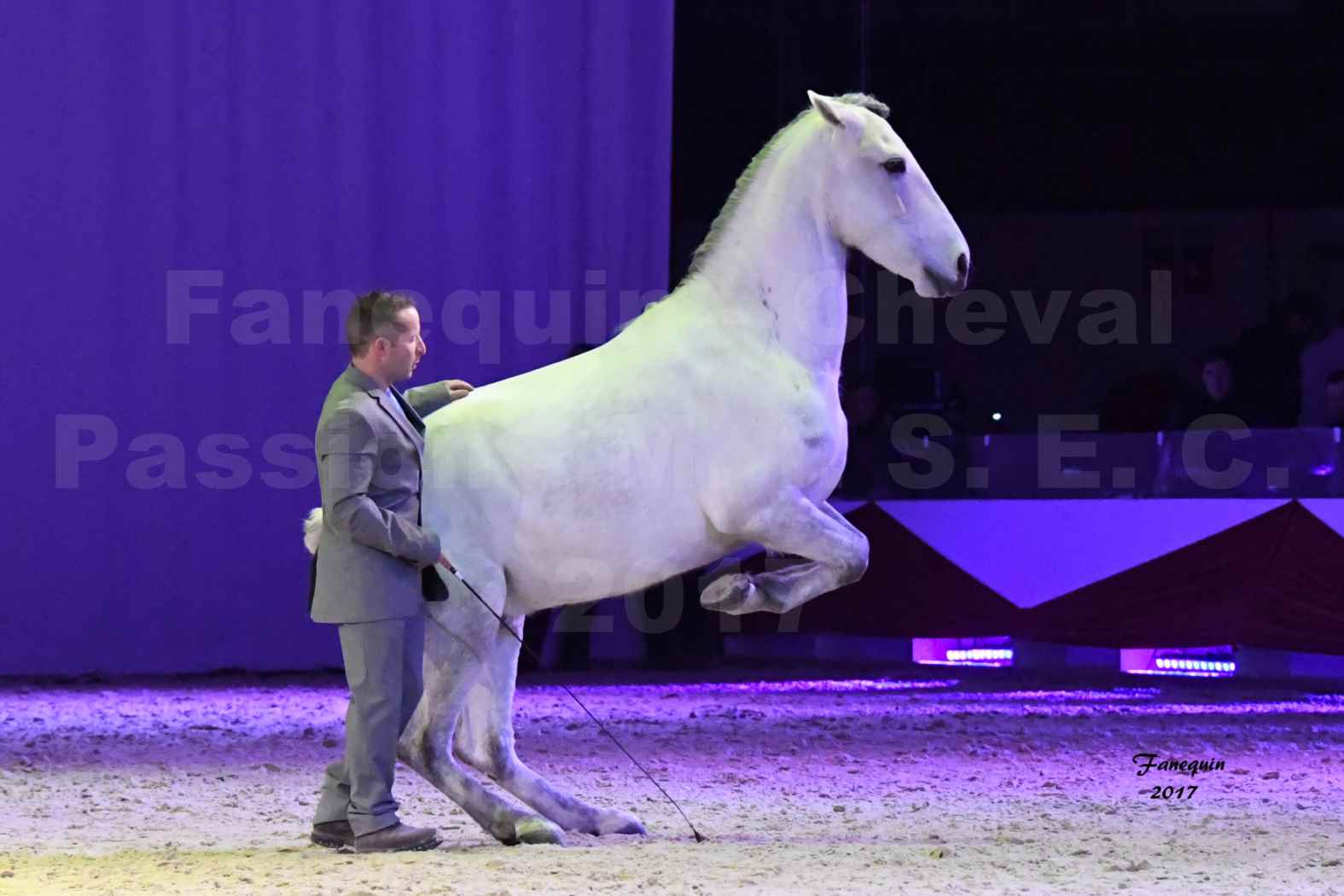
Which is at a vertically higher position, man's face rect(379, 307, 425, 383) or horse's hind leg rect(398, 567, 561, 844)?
man's face rect(379, 307, 425, 383)

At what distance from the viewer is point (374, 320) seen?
407 cm

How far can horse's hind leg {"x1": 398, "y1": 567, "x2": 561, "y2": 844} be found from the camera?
4.18 metres

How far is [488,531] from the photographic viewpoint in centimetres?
420

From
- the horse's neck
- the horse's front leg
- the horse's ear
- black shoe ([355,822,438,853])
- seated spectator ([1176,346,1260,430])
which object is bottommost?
black shoe ([355,822,438,853])

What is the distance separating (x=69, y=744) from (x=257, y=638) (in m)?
3.24

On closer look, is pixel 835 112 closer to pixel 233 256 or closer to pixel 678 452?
pixel 678 452

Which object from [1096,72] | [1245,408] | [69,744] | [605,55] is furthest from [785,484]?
[1096,72]

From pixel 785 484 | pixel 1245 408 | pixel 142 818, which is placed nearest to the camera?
pixel 785 484

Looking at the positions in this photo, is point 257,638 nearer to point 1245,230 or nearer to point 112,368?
point 112,368

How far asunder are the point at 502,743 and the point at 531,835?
28 cm

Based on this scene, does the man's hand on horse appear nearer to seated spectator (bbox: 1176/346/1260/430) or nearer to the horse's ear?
the horse's ear

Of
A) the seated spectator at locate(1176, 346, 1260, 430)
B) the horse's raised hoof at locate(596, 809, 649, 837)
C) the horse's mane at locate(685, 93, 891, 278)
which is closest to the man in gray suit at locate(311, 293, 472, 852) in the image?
the horse's raised hoof at locate(596, 809, 649, 837)

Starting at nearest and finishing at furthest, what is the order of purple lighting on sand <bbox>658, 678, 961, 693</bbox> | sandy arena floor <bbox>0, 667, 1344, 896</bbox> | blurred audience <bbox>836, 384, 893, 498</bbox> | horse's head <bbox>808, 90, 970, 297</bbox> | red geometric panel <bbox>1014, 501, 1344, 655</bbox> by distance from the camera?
1. sandy arena floor <bbox>0, 667, 1344, 896</bbox>
2. horse's head <bbox>808, 90, 970, 297</bbox>
3. red geometric panel <bbox>1014, 501, 1344, 655</bbox>
4. purple lighting on sand <bbox>658, 678, 961, 693</bbox>
5. blurred audience <bbox>836, 384, 893, 498</bbox>

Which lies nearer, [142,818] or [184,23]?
[142,818]
